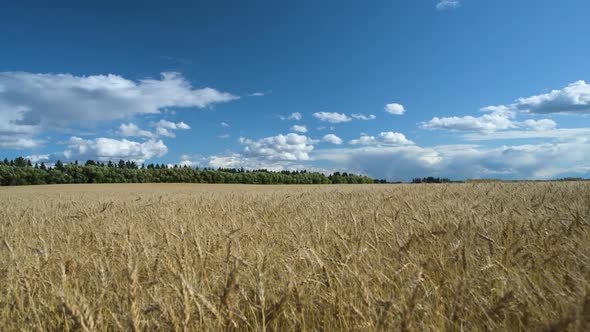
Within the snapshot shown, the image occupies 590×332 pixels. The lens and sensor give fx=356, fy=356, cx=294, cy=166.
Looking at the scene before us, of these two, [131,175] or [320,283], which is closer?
[320,283]

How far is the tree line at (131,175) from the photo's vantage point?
2013 inches

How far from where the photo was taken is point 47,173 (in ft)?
171

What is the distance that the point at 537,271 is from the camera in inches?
91.9

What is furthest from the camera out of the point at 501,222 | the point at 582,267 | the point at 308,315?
the point at 501,222

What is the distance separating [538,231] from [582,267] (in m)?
0.98

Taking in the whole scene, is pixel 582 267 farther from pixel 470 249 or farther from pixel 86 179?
pixel 86 179

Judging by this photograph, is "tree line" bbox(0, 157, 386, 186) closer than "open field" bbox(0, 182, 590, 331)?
No

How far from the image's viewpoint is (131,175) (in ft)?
194

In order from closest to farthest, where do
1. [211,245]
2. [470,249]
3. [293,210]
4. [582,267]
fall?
[582,267] < [470,249] < [211,245] < [293,210]

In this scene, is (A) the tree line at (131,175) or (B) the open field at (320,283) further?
(A) the tree line at (131,175)

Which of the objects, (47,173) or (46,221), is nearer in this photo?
(46,221)

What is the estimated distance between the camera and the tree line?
51.1 m

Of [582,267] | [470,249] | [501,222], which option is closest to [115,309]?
[470,249]

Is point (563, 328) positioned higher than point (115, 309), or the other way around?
point (563, 328)
